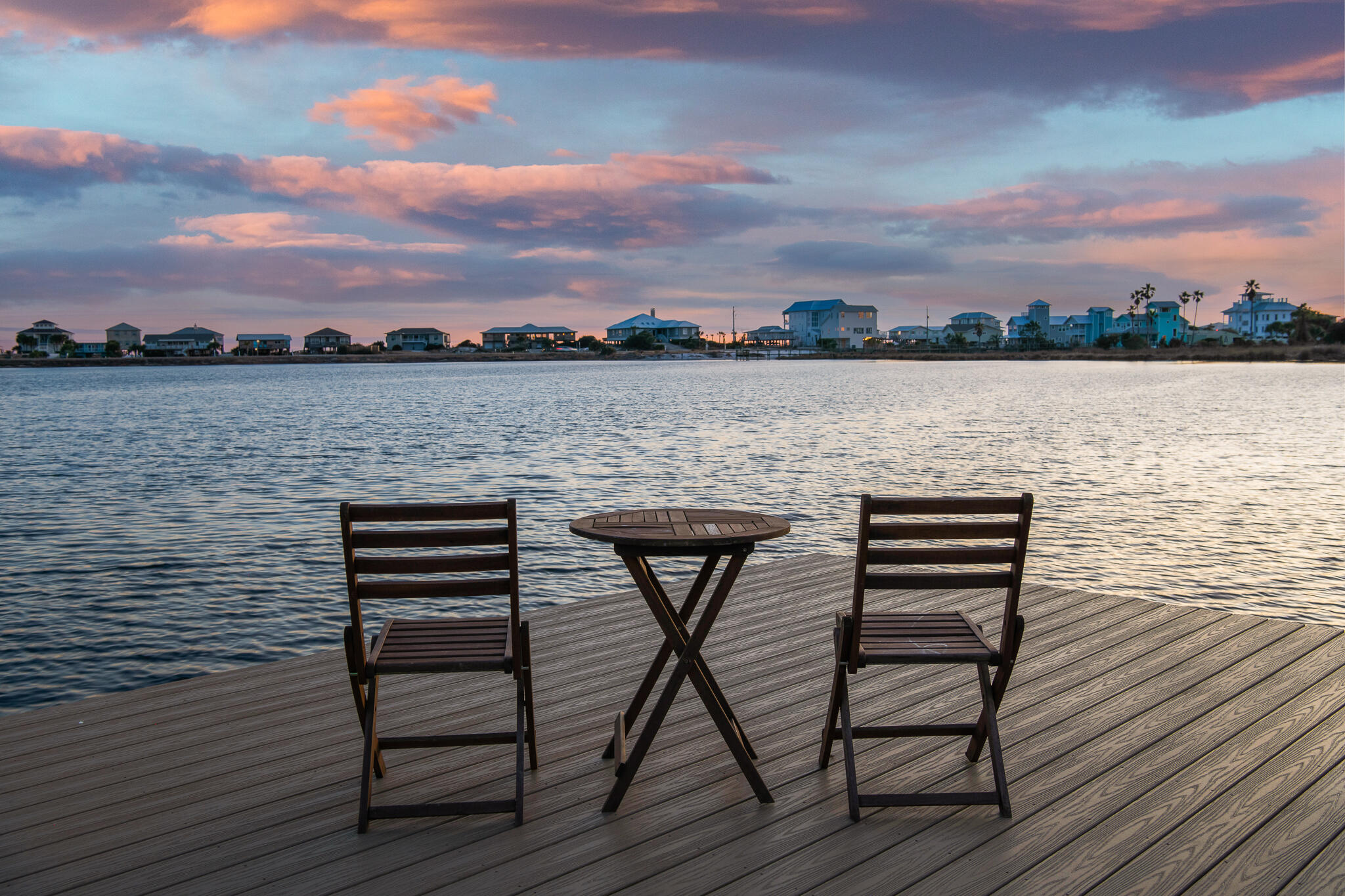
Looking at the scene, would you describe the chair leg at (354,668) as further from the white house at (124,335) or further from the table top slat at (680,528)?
the white house at (124,335)

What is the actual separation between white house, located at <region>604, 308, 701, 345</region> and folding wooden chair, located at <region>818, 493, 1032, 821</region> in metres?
154

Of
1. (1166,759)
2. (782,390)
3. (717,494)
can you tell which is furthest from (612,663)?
(782,390)

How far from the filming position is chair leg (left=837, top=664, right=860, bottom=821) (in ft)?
9.34

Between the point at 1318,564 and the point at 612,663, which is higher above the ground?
the point at 612,663

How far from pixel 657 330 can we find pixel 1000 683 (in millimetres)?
157124

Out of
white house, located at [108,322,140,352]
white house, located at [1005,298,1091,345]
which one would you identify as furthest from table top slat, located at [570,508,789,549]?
white house, located at [108,322,140,352]

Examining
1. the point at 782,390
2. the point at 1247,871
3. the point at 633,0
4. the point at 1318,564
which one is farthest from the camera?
the point at 782,390

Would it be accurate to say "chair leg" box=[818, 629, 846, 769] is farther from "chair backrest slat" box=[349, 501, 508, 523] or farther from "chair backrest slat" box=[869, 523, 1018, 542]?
"chair backrest slat" box=[349, 501, 508, 523]

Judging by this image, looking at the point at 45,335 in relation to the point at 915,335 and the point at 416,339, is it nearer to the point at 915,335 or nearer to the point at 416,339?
the point at 416,339

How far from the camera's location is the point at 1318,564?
1006 cm

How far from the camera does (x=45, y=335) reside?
6260 inches

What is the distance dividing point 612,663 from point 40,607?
7.40 m

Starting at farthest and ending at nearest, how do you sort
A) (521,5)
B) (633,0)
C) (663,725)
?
(521,5)
(633,0)
(663,725)

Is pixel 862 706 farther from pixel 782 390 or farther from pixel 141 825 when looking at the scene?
pixel 782 390
